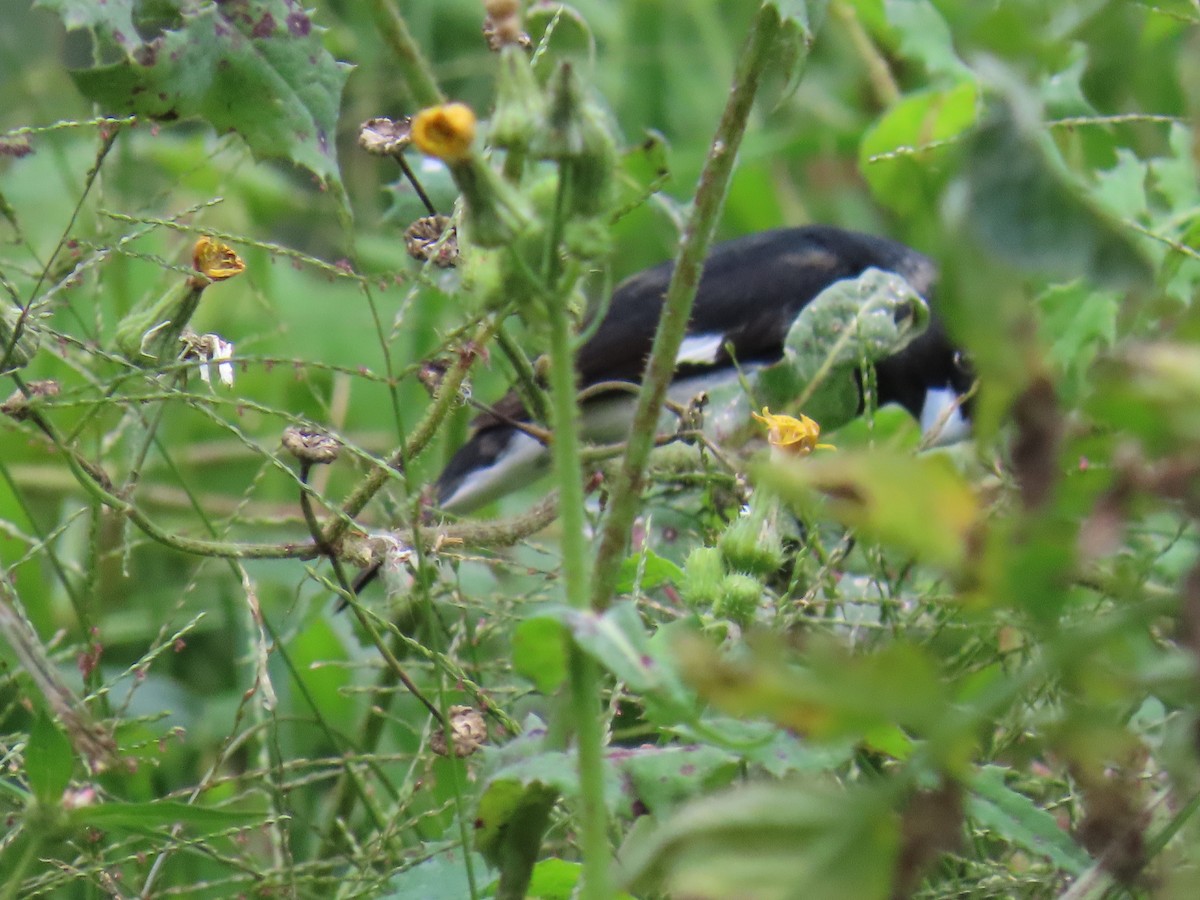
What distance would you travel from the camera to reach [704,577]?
958 mm

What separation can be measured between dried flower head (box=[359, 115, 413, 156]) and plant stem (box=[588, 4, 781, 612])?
26 cm

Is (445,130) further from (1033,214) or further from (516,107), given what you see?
(1033,214)

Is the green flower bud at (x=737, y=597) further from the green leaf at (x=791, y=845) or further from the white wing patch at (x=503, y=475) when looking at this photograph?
the white wing patch at (x=503, y=475)

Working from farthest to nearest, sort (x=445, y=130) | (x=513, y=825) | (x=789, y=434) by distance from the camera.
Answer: (x=789, y=434) < (x=513, y=825) < (x=445, y=130)

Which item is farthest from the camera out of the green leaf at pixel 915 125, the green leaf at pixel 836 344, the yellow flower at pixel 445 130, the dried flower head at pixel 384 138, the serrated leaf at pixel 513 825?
the green leaf at pixel 915 125

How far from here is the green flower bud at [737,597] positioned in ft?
3.07

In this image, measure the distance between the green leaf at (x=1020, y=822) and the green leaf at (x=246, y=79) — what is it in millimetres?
536

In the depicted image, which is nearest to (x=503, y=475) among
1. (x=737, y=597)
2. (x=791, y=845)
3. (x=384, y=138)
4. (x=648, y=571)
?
(x=648, y=571)

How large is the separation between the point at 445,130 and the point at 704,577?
0.44 m

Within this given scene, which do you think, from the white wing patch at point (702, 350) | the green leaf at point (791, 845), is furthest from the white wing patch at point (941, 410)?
the green leaf at point (791, 845)

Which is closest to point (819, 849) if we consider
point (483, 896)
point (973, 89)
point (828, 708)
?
point (828, 708)

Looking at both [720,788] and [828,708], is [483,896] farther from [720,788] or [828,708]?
[828,708]

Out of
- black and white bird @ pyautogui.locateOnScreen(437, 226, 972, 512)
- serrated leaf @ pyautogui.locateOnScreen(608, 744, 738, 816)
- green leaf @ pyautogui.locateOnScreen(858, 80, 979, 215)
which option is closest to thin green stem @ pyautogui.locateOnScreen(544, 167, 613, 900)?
serrated leaf @ pyautogui.locateOnScreen(608, 744, 738, 816)

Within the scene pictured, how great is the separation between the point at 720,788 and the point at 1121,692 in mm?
411
